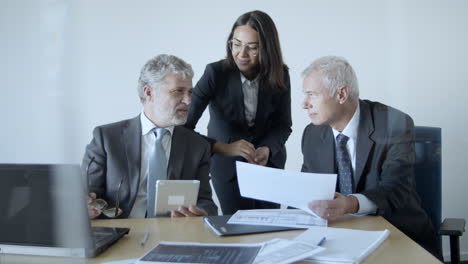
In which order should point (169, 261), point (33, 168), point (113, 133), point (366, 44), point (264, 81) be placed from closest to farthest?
point (33, 168) → point (169, 261) → point (113, 133) → point (264, 81) → point (366, 44)

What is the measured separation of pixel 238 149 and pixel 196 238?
73 centimetres

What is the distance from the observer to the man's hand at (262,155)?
1.88 meters

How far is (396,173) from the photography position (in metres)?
1.49

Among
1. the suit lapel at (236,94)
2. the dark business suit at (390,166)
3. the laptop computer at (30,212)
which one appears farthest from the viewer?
the suit lapel at (236,94)

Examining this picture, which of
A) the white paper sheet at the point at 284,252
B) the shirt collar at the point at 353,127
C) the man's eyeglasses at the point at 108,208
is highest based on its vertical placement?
the shirt collar at the point at 353,127

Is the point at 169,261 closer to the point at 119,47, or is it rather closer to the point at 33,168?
the point at 33,168

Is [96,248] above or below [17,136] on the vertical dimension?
below

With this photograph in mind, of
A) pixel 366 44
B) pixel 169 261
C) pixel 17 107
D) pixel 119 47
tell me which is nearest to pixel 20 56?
pixel 17 107

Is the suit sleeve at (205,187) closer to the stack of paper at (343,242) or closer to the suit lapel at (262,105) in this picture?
the suit lapel at (262,105)

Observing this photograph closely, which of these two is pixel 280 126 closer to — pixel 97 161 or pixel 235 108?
pixel 235 108

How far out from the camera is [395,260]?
0.95 meters

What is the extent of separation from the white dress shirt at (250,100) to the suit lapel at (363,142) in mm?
519

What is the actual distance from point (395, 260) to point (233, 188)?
1115mm

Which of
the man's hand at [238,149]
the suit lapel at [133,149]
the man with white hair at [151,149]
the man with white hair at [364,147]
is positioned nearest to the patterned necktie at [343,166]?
the man with white hair at [364,147]
